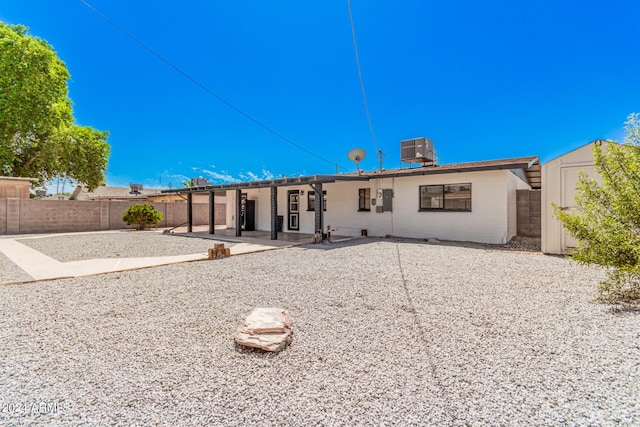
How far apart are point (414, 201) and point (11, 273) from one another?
11.2m

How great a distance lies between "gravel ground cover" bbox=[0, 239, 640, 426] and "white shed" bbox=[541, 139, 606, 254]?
3251 mm

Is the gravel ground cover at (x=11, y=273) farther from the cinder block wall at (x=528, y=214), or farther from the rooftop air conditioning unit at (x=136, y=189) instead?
the rooftop air conditioning unit at (x=136, y=189)

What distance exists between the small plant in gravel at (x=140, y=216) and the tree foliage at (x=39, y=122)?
30.1 ft

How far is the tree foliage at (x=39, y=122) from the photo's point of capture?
1881 cm

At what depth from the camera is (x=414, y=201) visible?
11367mm

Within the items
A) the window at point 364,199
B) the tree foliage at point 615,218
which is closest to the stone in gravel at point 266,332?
the tree foliage at point 615,218

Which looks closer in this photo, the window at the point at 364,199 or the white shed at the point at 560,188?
the white shed at the point at 560,188

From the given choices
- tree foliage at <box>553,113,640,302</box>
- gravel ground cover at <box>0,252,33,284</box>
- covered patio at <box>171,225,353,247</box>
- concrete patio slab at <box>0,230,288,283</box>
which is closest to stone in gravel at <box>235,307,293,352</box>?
tree foliage at <box>553,113,640,302</box>

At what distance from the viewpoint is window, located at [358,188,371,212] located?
1258 cm

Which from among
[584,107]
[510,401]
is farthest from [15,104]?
[584,107]

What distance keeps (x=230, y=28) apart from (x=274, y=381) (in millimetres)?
14842

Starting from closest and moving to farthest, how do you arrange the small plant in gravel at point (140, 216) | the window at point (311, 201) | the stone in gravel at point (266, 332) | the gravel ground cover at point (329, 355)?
the gravel ground cover at point (329, 355) < the stone in gravel at point (266, 332) < the window at point (311, 201) < the small plant in gravel at point (140, 216)

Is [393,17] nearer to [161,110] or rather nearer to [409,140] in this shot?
[409,140]

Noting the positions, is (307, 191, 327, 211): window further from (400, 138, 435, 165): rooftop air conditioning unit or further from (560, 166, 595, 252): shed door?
(560, 166, 595, 252): shed door
